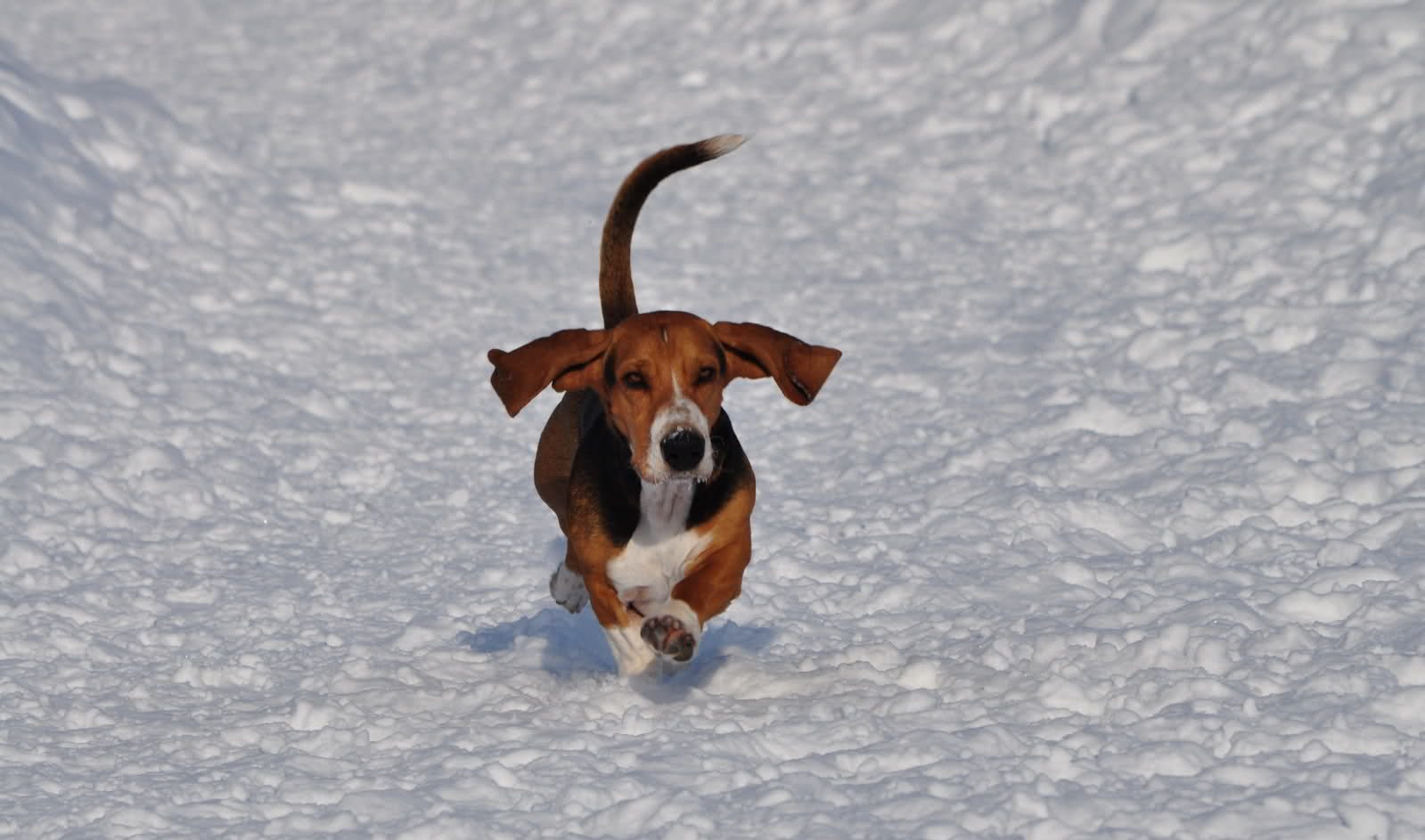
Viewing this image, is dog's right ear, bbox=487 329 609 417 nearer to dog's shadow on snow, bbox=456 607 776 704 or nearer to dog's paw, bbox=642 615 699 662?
dog's paw, bbox=642 615 699 662

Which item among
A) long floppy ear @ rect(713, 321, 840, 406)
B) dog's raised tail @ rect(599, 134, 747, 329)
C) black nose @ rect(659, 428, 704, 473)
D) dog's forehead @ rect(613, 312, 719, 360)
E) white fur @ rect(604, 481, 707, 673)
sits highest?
dog's raised tail @ rect(599, 134, 747, 329)

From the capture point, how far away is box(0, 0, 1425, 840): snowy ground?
14.7ft

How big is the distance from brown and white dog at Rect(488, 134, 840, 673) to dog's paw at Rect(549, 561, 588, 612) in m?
0.42

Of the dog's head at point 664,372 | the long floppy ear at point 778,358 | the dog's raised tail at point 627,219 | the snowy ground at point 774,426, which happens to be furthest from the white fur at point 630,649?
the dog's raised tail at point 627,219

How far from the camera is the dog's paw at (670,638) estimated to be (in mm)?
4844

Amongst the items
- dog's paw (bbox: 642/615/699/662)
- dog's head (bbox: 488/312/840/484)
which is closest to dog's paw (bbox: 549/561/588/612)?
dog's paw (bbox: 642/615/699/662)

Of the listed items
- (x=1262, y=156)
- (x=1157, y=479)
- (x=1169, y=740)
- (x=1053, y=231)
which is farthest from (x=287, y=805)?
(x=1262, y=156)

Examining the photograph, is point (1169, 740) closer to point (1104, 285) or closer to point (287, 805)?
point (287, 805)

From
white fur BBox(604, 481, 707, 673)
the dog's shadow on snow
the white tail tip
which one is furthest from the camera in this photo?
the dog's shadow on snow

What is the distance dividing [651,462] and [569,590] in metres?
1.22

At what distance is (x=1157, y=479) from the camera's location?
654 cm

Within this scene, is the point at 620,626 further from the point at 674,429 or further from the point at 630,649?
the point at 674,429

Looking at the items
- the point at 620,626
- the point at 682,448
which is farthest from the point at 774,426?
the point at 682,448

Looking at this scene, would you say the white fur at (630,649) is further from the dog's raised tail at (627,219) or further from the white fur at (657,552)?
the dog's raised tail at (627,219)
